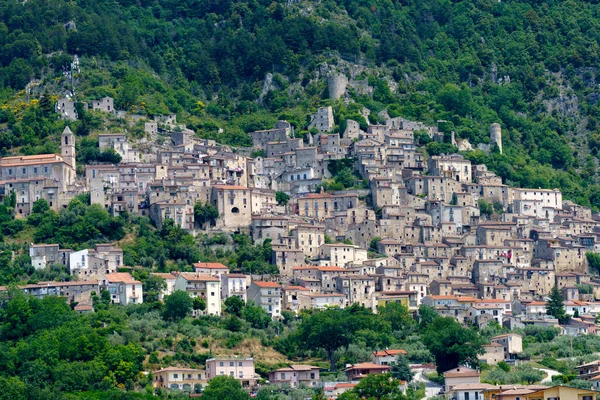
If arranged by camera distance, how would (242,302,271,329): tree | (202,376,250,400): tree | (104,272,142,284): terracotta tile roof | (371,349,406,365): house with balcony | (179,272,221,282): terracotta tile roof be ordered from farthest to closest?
1. (179,272,221,282): terracotta tile roof
2. (104,272,142,284): terracotta tile roof
3. (242,302,271,329): tree
4. (371,349,406,365): house with balcony
5. (202,376,250,400): tree

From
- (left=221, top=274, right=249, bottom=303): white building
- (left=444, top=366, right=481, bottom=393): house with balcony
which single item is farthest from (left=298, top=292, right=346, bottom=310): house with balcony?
(left=444, top=366, right=481, bottom=393): house with balcony

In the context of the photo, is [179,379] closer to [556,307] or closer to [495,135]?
[556,307]

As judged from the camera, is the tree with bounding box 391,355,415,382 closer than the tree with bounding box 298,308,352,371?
Yes

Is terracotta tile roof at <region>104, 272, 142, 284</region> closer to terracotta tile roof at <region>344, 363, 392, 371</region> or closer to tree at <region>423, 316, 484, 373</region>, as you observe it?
terracotta tile roof at <region>344, 363, 392, 371</region>

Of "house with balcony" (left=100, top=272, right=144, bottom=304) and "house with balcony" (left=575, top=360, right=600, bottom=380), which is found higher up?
"house with balcony" (left=100, top=272, right=144, bottom=304)

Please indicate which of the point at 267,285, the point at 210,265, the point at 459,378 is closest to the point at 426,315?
the point at 267,285

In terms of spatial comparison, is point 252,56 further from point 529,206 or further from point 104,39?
point 529,206

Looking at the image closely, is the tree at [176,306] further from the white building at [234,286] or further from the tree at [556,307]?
the tree at [556,307]

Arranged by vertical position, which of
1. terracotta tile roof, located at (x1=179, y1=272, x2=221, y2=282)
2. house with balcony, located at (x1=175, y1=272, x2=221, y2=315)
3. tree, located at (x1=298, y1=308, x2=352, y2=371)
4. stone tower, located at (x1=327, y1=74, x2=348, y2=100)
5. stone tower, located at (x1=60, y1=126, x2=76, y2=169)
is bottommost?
tree, located at (x1=298, y1=308, x2=352, y2=371)

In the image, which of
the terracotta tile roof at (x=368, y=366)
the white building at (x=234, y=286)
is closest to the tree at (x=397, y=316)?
the white building at (x=234, y=286)
